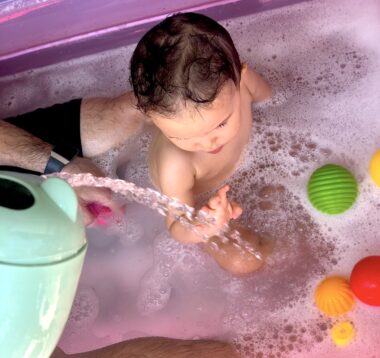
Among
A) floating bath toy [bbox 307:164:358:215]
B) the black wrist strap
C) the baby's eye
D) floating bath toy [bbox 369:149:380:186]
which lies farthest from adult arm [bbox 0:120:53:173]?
floating bath toy [bbox 369:149:380:186]

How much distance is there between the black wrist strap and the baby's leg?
0.33 meters

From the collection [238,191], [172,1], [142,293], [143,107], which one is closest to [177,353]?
[142,293]

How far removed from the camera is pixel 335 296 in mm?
1169

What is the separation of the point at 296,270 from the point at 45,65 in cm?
76

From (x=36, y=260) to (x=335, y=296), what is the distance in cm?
69

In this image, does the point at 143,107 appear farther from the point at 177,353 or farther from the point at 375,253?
the point at 375,253

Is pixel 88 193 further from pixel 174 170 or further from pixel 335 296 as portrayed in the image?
pixel 335 296

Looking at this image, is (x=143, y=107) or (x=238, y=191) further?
(x=238, y=191)

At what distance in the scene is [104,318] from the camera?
1.34m

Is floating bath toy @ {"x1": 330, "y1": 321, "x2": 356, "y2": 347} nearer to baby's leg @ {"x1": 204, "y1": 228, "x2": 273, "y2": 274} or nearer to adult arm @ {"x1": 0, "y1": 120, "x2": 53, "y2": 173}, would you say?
baby's leg @ {"x1": 204, "y1": 228, "x2": 273, "y2": 274}

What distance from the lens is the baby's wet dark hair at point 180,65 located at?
2.72ft

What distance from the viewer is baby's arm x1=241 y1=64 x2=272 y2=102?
1188 millimetres

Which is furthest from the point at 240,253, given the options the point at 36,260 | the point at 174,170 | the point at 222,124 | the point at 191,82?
Result: the point at 36,260

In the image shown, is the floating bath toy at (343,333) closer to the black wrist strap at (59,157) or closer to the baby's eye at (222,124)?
the baby's eye at (222,124)
